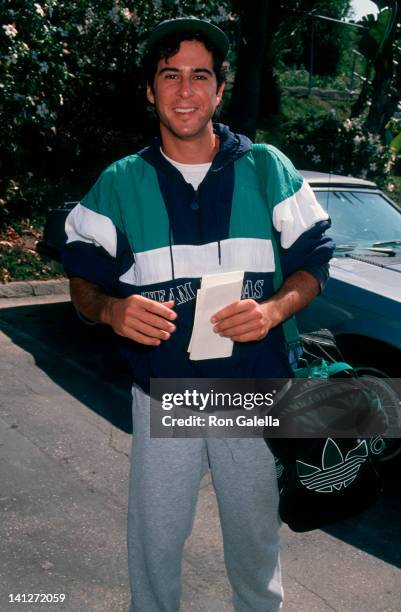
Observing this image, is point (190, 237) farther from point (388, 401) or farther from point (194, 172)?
point (388, 401)

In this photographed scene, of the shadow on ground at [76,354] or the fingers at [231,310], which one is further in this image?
the shadow on ground at [76,354]

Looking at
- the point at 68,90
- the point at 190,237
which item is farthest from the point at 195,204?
the point at 68,90

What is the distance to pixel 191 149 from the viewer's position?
2068 mm

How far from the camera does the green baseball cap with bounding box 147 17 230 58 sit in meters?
2.03

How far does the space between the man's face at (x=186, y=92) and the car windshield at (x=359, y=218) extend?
2633 mm

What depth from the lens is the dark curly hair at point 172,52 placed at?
6.79ft

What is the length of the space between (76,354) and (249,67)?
16.8 feet

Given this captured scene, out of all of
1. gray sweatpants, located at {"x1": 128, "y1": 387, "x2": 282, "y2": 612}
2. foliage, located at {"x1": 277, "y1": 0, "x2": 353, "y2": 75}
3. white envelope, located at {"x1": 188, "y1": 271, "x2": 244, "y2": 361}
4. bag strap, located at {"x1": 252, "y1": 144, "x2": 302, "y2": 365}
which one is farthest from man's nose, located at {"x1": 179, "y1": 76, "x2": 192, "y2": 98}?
foliage, located at {"x1": 277, "y1": 0, "x2": 353, "y2": 75}

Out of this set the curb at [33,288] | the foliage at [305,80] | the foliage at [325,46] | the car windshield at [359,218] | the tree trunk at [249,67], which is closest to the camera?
the car windshield at [359,218]

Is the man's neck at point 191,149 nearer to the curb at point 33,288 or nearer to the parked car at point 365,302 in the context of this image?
the parked car at point 365,302

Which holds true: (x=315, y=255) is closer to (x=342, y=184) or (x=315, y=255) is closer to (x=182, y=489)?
(x=182, y=489)

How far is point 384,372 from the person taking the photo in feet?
12.7

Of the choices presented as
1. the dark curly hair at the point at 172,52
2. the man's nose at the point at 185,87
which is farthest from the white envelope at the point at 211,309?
the dark curly hair at the point at 172,52

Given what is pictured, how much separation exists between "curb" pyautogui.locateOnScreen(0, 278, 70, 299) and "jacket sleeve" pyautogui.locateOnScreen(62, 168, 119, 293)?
516 centimetres
